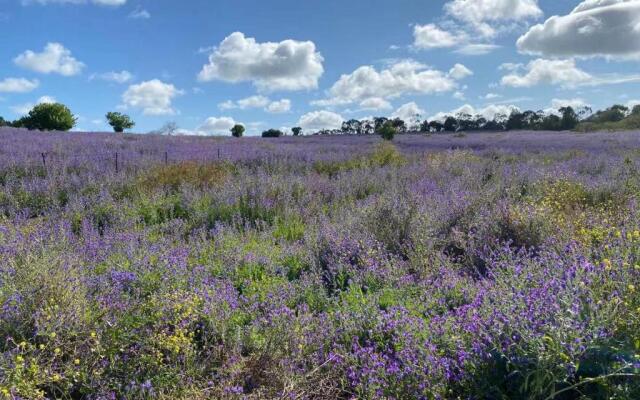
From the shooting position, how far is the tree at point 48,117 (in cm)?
3845

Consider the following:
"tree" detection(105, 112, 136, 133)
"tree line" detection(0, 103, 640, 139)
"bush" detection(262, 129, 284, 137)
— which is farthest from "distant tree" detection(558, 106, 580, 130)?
"tree" detection(105, 112, 136, 133)

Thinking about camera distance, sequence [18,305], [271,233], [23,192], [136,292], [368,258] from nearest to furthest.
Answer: [18,305] → [136,292] → [368,258] → [271,233] → [23,192]

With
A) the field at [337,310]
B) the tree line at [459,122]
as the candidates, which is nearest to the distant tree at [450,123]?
the tree line at [459,122]

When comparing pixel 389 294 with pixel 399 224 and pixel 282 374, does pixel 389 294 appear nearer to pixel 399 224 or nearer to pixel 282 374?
pixel 282 374

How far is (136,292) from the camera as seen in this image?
3262 millimetres

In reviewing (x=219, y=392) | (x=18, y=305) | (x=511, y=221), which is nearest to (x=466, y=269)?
(x=511, y=221)

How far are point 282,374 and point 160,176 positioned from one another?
660 centimetres

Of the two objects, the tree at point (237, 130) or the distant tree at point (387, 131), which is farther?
the tree at point (237, 130)

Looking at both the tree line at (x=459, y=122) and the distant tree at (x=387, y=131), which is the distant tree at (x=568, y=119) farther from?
the distant tree at (x=387, y=131)

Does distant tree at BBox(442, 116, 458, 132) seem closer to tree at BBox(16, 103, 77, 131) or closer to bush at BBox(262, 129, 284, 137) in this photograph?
bush at BBox(262, 129, 284, 137)

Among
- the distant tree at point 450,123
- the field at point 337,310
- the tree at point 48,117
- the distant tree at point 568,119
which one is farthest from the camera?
the distant tree at point 450,123

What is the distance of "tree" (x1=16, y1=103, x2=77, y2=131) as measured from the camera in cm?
3845

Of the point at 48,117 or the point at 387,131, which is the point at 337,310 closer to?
the point at 387,131

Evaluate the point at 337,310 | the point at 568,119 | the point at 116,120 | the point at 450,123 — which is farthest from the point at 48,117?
the point at 568,119
